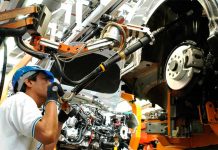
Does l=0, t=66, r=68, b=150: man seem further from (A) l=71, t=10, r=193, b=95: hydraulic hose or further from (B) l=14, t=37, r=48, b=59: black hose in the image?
(B) l=14, t=37, r=48, b=59: black hose

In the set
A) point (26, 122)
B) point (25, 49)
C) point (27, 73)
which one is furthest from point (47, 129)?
point (25, 49)

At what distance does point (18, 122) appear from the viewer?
2.05 meters

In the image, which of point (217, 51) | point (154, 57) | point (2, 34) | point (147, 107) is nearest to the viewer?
point (217, 51)

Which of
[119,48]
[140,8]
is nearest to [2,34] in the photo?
[119,48]

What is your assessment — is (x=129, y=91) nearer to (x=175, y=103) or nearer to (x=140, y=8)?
(x=175, y=103)

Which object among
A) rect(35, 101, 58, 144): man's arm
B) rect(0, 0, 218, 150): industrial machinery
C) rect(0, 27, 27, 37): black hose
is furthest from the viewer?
rect(0, 0, 218, 150): industrial machinery

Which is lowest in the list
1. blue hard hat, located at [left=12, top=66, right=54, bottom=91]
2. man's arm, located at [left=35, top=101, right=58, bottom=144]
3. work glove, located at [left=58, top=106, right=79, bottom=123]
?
man's arm, located at [left=35, top=101, right=58, bottom=144]

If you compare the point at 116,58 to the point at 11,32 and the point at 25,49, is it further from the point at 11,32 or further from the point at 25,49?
the point at 11,32

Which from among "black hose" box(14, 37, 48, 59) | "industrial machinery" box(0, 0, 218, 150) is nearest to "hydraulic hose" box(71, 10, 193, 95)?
"industrial machinery" box(0, 0, 218, 150)

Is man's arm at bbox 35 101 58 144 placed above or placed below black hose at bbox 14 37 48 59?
below

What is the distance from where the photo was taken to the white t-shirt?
201cm

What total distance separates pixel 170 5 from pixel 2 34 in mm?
1680

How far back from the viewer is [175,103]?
10.3ft

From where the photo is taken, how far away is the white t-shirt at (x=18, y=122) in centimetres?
201
